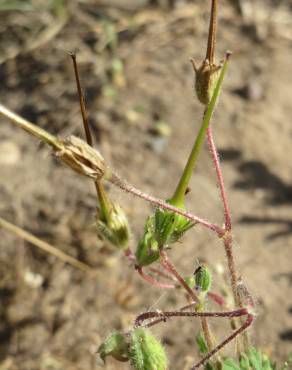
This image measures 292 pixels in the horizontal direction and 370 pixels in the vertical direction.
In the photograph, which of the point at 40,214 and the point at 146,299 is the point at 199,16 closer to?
the point at 40,214

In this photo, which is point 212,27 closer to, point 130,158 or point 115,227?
point 115,227

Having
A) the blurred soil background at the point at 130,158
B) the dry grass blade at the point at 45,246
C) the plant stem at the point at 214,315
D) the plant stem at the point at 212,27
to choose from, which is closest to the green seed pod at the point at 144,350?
the plant stem at the point at 214,315

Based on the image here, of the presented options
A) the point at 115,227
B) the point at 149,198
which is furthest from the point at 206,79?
the point at 115,227

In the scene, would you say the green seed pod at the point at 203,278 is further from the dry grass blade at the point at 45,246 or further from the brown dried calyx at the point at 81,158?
the dry grass blade at the point at 45,246

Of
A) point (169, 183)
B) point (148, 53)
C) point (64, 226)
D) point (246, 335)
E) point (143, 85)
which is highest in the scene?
point (148, 53)

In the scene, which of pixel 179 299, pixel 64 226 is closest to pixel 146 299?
pixel 179 299

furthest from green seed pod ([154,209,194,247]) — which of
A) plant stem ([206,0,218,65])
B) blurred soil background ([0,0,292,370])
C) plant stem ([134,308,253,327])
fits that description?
blurred soil background ([0,0,292,370])
